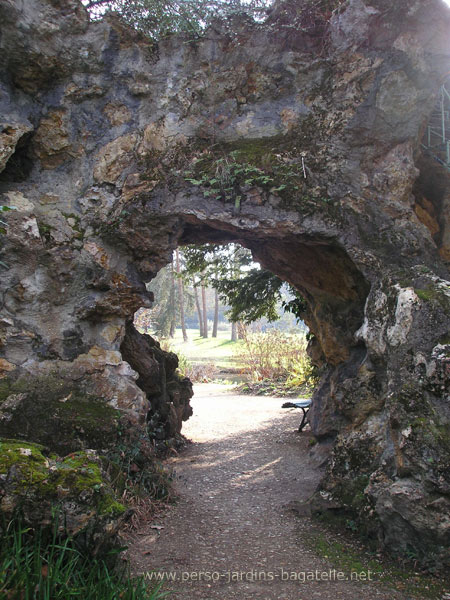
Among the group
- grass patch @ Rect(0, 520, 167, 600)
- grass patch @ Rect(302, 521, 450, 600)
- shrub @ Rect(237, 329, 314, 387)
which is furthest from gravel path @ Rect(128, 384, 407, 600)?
shrub @ Rect(237, 329, 314, 387)

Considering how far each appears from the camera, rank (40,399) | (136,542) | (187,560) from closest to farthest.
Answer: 1. (187,560)
2. (136,542)
3. (40,399)

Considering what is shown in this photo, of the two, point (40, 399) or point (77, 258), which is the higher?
point (77, 258)

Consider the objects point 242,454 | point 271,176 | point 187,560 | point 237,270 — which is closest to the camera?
point 187,560

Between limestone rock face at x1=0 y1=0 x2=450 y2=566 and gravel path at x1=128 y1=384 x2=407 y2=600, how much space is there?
759 millimetres

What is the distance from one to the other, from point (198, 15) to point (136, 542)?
6.37m

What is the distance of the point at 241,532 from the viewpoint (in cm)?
426

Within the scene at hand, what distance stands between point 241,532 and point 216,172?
3868 millimetres

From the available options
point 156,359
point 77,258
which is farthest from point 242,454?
point 77,258

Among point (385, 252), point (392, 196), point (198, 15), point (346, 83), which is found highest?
point (198, 15)

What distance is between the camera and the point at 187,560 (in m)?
3.68

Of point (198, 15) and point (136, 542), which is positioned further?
point (198, 15)

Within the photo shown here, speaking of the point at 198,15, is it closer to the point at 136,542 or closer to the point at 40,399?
the point at 40,399

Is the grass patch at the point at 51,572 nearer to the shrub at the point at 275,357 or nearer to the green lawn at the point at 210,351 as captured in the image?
the shrub at the point at 275,357

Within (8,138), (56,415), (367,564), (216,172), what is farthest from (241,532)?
(8,138)
